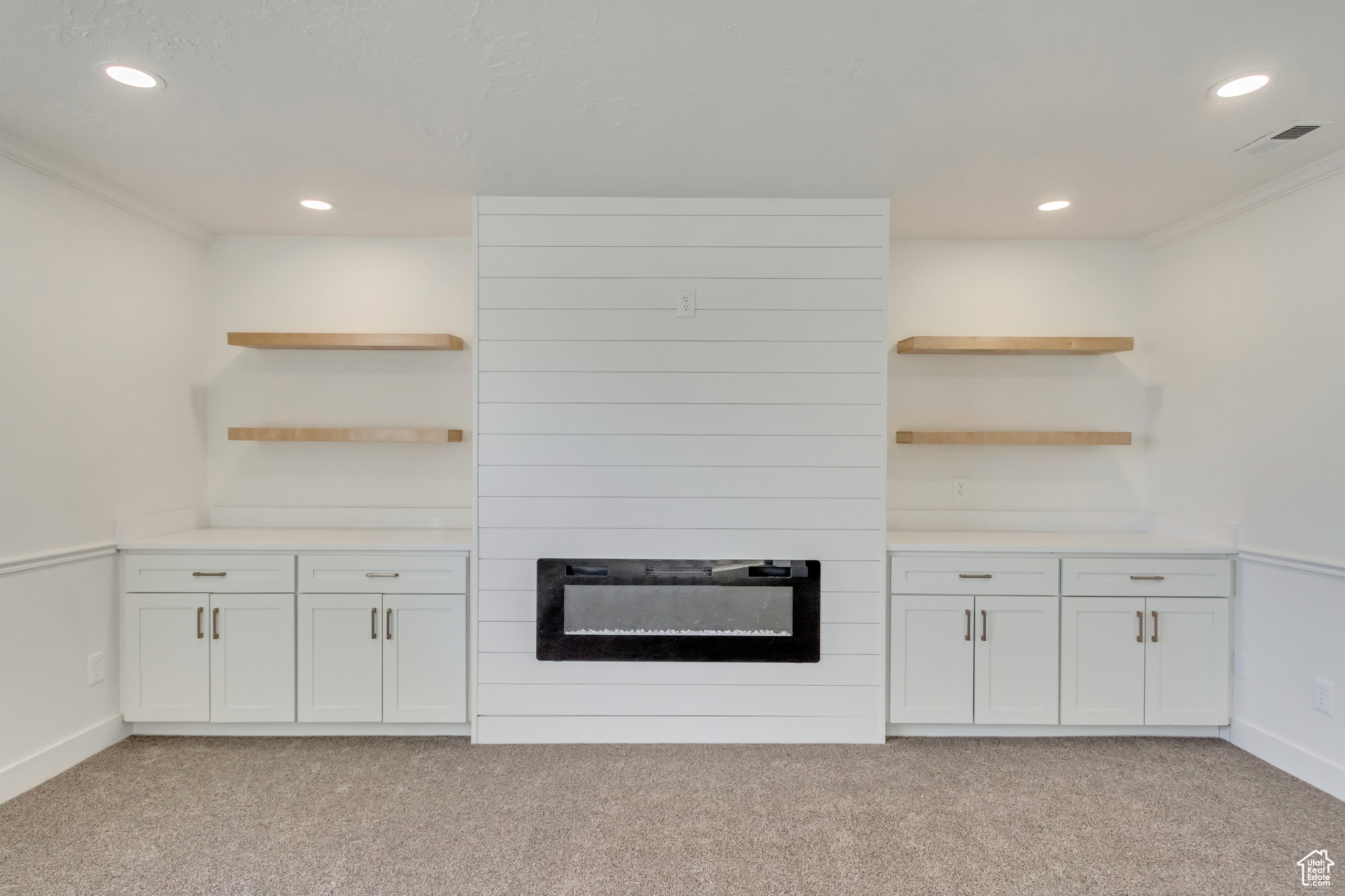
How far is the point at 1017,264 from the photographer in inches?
143

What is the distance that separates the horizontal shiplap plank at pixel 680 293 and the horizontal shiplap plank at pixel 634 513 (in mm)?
854

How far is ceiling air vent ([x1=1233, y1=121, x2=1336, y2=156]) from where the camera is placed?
7.47 feet

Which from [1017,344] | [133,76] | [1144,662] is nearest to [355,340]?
[133,76]

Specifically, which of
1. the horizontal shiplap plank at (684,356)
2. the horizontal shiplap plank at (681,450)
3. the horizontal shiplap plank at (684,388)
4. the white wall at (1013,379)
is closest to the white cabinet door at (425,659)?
the horizontal shiplap plank at (681,450)

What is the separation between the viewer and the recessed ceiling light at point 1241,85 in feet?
6.48

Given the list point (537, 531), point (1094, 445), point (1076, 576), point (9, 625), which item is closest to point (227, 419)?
point (9, 625)

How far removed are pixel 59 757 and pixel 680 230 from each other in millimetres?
3327

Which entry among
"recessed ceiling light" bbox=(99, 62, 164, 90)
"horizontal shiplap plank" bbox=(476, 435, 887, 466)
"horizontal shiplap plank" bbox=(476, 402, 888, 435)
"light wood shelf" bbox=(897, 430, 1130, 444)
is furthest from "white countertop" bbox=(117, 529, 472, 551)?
"light wood shelf" bbox=(897, 430, 1130, 444)

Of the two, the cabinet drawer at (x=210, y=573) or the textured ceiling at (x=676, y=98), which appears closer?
the textured ceiling at (x=676, y=98)

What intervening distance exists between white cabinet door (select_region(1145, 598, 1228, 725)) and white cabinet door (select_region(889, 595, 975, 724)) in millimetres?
808

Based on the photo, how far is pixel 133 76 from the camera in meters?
2.02

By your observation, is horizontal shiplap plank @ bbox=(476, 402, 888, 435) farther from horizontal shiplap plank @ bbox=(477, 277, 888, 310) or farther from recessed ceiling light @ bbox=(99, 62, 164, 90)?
recessed ceiling light @ bbox=(99, 62, 164, 90)

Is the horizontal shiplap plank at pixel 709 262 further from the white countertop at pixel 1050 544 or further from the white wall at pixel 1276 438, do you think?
the white wall at pixel 1276 438

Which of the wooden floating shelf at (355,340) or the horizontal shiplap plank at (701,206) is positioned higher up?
the horizontal shiplap plank at (701,206)
